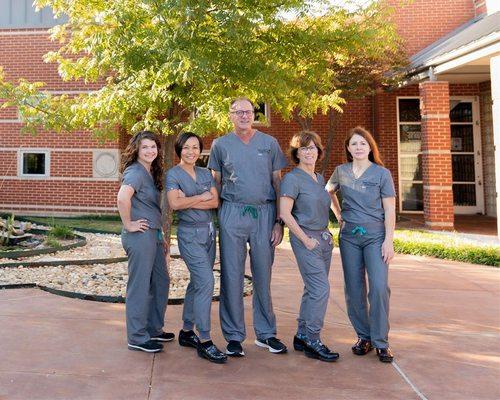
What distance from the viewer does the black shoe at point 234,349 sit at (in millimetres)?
3299

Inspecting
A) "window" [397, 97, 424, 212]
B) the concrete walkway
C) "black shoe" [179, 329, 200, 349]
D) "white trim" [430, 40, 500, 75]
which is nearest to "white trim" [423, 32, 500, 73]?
"white trim" [430, 40, 500, 75]

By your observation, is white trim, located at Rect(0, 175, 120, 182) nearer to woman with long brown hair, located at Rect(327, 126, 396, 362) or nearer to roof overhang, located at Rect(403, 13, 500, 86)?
roof overhang, located at Rect(403, 13, 500, 86)

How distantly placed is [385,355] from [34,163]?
12380 millimetres

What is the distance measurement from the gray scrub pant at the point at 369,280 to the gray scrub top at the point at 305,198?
25cm

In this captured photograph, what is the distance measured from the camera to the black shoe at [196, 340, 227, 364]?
317 cm

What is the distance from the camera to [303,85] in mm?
5219

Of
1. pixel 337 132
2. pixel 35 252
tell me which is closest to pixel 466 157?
pixel 337 132

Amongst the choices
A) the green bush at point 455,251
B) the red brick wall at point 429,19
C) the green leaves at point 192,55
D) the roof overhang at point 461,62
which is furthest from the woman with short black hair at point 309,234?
the red brick wall at point 429,19

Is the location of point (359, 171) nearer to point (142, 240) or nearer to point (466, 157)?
point (142, 240)

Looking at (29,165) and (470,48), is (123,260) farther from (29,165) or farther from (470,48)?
(29,165)

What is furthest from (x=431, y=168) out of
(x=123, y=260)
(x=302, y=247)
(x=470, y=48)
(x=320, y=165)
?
(x=302, y=247)

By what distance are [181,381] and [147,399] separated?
308 millimetres

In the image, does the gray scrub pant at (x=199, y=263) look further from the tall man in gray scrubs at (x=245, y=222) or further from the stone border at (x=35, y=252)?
the stone border at (x=35, y=252)

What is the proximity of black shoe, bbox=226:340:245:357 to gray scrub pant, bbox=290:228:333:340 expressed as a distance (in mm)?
468
